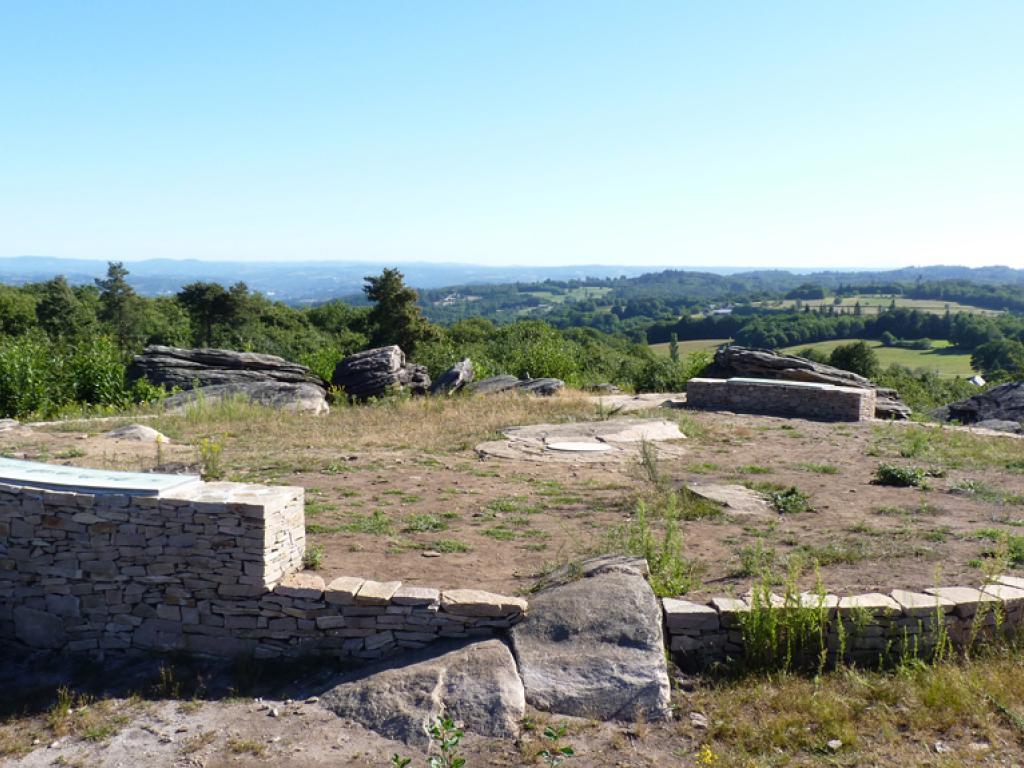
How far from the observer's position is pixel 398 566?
20.4ft

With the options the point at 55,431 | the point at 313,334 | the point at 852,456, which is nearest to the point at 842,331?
the point at 313,334

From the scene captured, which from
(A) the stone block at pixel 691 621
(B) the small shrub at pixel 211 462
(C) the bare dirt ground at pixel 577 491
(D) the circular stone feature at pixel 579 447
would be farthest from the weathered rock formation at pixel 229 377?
(A) the stone block at pixel 691 621

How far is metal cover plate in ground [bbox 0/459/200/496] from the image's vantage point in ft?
18.5

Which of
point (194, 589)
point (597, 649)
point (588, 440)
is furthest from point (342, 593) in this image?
point (588, 440)

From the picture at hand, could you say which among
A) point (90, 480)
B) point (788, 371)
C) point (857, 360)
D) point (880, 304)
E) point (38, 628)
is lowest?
point (38, 628)

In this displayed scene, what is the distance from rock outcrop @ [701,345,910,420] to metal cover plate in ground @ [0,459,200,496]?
1488 centimetres

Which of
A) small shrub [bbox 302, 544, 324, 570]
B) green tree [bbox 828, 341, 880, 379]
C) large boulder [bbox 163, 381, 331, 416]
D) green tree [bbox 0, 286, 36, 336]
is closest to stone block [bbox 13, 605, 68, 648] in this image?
small shrub [bbox 302, 544, 324, 570]

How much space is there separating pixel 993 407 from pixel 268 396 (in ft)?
51.6

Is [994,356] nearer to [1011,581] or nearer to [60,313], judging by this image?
[1011,581]

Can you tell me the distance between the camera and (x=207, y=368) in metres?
17.7

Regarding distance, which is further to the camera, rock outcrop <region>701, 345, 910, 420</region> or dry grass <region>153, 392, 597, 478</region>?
rock outcrop <region>701, 345, 910, 420</region>

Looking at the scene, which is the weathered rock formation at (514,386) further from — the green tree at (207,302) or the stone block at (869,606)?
the green tree at (207,302)

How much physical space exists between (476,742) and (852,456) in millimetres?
8239

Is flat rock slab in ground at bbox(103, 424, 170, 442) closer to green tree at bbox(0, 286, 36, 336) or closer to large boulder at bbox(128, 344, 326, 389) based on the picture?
large boulder at bbox(128, 344, 326, 389)
